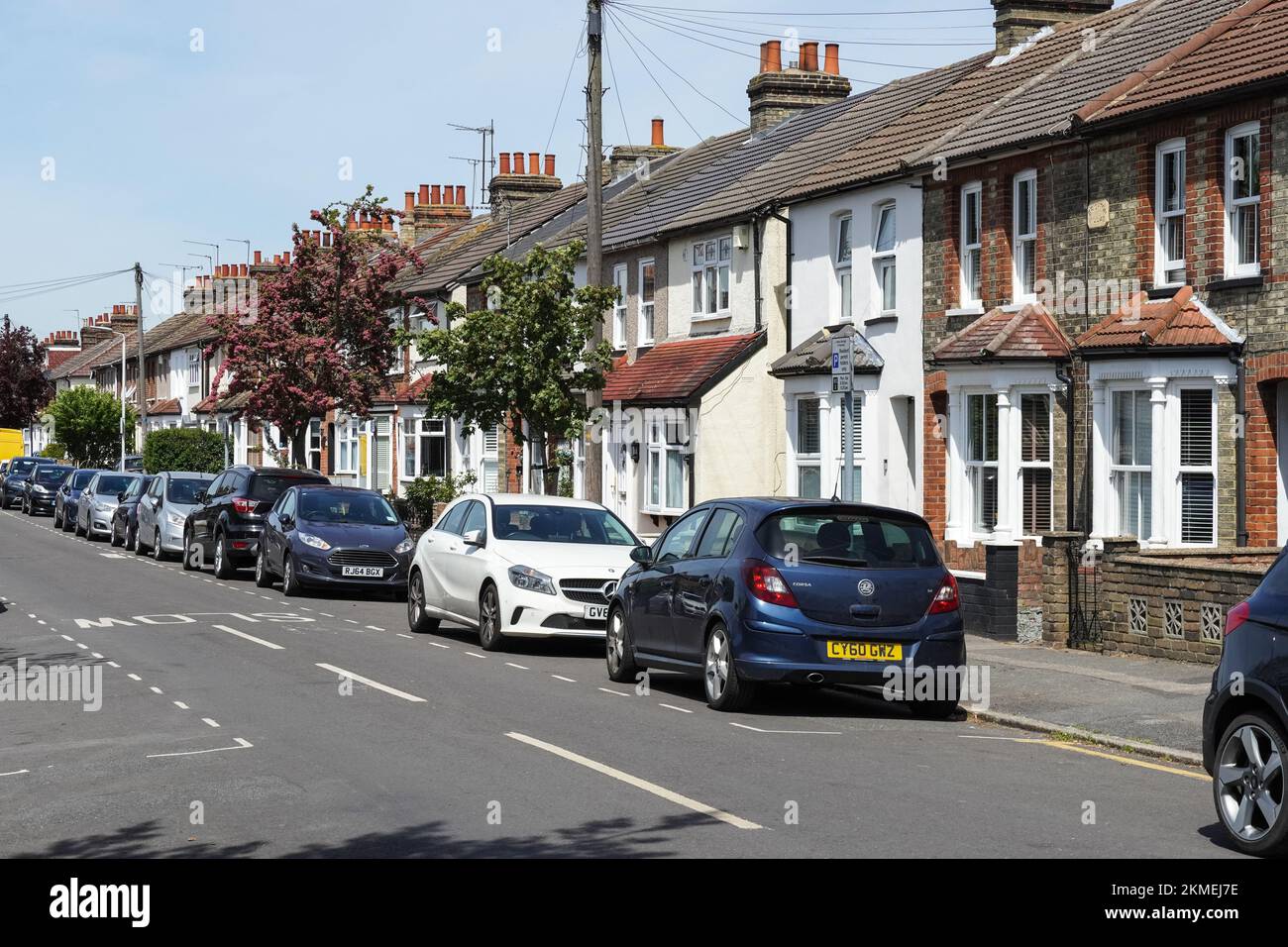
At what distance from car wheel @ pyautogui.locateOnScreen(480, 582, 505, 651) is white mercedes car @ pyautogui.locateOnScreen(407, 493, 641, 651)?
0.01m

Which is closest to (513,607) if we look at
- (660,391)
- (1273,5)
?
(1273,5)

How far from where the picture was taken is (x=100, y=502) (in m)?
41.8

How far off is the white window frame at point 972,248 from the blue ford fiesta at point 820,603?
11611 millimetres

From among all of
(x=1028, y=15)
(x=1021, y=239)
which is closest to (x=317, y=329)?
(x=1028, y=15)

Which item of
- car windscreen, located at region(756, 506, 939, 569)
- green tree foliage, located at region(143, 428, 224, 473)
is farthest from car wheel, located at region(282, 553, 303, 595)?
green tree foliage, located at region(143, 428, 224, 473)

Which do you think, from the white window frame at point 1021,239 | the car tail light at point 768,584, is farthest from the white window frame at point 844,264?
the car tail light at point 768,584

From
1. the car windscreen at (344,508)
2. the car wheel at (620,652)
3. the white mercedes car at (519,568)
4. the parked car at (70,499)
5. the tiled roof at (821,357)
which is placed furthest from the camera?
the parked car at (70,499)

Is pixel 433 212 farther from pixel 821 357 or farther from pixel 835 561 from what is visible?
pixel 835 561

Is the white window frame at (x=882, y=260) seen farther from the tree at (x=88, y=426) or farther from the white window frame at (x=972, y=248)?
the tree at (x=88, y=426)

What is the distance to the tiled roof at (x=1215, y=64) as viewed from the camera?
19500 mm

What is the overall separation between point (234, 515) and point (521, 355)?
251 inches

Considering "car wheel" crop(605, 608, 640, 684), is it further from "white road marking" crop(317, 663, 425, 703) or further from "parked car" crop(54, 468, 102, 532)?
"parked car" crop(54, 468, 102, 532)
